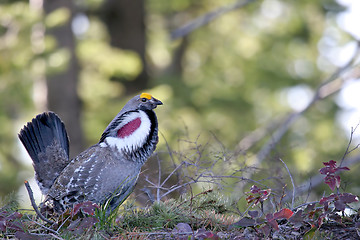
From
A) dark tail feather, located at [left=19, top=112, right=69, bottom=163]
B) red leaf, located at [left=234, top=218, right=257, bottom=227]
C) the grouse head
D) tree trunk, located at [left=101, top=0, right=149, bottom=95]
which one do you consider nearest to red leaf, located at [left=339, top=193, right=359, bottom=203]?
red leaf, located at [left=234, top=218, right=257, bottom=227]

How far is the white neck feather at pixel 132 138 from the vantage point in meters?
4.96

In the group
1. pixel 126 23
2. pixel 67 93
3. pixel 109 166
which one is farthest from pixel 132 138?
pixel 126 23

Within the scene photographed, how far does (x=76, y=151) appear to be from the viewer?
1091 cm

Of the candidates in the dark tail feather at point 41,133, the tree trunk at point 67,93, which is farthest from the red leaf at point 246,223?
the tree trunk at point 67,93

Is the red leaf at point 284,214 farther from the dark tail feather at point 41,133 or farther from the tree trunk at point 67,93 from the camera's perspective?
the tree trunk at point 67,93

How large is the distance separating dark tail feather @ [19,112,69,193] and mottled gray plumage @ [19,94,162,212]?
5 centimetres

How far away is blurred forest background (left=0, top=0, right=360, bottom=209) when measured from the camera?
9.60 meters

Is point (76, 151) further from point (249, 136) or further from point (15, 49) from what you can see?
point (249, 136)

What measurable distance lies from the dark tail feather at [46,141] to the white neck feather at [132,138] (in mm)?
890

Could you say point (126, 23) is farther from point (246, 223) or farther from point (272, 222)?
point (272, 222)

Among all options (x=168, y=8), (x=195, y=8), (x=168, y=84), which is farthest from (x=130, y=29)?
(x=195, y=8)

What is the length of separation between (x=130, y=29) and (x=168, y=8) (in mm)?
3061

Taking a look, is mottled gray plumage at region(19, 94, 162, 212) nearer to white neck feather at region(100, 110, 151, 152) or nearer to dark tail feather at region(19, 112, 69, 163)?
white neck feather at region(100, 110, 151, 152)

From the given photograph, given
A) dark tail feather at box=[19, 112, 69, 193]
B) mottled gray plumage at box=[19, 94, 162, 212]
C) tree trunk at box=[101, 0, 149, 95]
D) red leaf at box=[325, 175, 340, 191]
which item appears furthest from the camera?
tree trunk at box=[101, 0, 149, 95]
